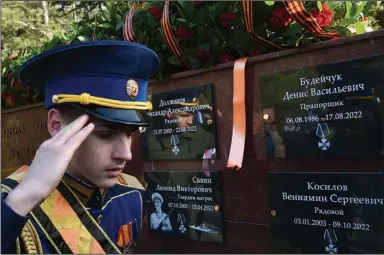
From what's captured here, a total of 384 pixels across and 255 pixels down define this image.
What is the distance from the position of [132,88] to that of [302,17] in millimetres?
1457

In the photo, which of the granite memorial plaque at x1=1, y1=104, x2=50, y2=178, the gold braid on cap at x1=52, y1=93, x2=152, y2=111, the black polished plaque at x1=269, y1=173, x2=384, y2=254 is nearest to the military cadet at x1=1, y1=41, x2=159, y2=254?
the gold braid on cap at x1=52, y1=93, x2=152, y2=111

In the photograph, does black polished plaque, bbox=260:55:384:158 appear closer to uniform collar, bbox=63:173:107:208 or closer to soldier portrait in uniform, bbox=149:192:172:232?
soldier portrait in uniform, bbox=149:192:172:232

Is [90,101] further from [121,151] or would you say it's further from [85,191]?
[85,191]

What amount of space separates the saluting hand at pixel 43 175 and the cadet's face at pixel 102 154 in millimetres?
217

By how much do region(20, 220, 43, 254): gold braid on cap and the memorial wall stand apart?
4.47 ft

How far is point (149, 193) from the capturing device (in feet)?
11.7

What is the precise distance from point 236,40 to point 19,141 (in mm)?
3300

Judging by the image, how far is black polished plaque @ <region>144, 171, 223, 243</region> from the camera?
10.3ft

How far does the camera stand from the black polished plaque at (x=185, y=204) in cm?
313

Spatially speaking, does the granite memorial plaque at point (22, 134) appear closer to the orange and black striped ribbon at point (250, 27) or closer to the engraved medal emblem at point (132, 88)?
the orange and black striped ribbon at point (250, 27)

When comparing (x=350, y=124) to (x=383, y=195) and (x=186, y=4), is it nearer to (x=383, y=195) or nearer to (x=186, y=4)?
(x=383, y=195)

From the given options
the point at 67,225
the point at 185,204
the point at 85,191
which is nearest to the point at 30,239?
the point at 67,225

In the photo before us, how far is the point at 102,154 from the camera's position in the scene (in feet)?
5.01

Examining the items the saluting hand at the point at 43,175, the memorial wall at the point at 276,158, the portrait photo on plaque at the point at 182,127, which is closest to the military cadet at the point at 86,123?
the saluting hand at the point at 43,175
